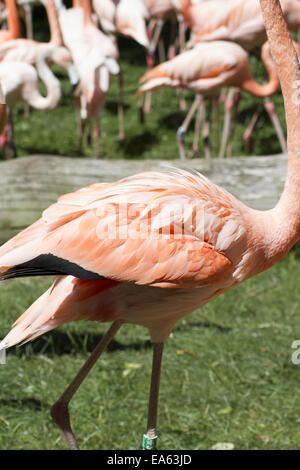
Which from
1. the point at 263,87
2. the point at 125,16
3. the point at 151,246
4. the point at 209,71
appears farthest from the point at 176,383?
the point at 125,16

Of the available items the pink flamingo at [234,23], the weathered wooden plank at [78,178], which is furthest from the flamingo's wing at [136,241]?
the pink flamingo at [234,23]

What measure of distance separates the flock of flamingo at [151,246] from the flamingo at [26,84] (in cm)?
347

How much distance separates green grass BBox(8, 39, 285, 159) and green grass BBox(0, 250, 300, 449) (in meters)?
3.34

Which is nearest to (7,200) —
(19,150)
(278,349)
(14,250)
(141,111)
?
(278,349)

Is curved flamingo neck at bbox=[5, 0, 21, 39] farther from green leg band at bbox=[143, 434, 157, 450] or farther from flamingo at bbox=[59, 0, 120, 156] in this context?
green leg band at bbox=[143, 434, 157, 450]

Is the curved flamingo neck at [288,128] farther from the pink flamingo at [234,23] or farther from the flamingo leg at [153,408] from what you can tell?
the pink flamingo at [234,23]

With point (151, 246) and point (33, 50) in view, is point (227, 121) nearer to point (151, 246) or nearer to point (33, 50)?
point (33, 50)

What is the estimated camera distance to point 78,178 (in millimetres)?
4789

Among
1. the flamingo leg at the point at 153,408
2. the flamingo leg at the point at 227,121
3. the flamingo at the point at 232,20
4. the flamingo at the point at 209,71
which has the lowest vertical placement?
the flamingo leg at the point at 153,408

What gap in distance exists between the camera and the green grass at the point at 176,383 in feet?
10.2

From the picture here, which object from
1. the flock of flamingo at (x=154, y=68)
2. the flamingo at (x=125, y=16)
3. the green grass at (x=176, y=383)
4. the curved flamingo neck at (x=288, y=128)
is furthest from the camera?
the flamingo at (x=125, y=16)

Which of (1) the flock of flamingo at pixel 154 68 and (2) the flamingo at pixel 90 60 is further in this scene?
(2) the flamingo at pixel 90 60

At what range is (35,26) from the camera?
478 inches

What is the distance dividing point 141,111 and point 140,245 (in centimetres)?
599
